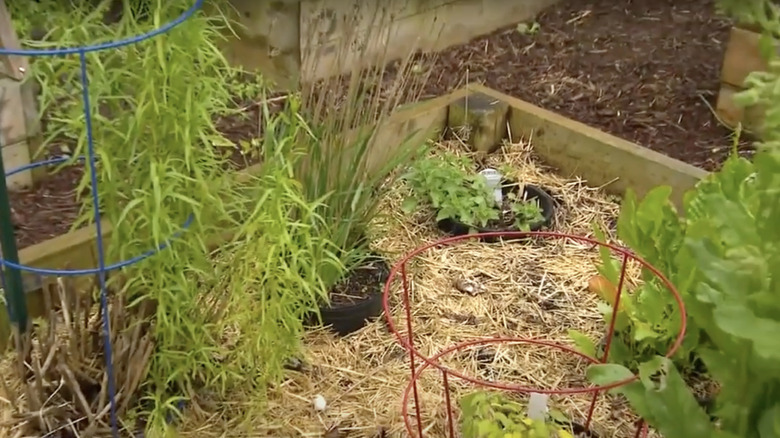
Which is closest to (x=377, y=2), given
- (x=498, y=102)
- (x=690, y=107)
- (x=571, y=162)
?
(x=498, y=102)

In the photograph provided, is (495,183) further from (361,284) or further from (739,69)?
(739,69)

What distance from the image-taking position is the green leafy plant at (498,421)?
181 cm

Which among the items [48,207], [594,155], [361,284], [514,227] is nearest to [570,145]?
[594,155]

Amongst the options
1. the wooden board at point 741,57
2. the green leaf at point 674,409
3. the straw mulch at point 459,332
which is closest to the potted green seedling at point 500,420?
the straw mulch at point 459,332

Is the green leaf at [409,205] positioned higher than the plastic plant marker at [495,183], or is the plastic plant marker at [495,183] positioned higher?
the plastic plant marker at [495,183]

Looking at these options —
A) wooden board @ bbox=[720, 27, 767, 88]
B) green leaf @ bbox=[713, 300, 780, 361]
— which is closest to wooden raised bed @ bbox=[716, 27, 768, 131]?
wooden board @ bbox=[720, 27, 767, 88]

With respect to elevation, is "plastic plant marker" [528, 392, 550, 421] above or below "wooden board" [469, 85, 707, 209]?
below

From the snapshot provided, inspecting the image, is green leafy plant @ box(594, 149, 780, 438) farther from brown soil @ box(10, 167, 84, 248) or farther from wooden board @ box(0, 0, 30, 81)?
brown soil @ box(10, 167, 84, 248)

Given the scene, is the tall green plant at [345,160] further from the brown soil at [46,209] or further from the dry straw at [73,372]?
the brown soil at [46,209]

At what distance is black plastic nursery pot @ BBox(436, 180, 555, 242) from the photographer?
277 centimetres

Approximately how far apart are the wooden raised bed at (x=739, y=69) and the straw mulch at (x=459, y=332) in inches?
19.9

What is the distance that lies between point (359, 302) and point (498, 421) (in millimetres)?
568

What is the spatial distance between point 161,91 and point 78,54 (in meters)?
0.16

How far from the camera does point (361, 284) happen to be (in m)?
2.44
